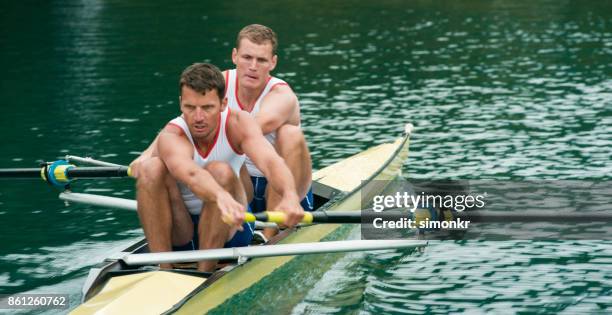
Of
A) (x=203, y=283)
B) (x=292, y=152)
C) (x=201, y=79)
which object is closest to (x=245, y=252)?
(x=203, y=283)

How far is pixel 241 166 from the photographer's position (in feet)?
31.2

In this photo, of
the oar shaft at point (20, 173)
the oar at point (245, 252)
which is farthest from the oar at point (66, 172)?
the oar at point (245, 252)

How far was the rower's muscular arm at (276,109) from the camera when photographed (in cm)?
969

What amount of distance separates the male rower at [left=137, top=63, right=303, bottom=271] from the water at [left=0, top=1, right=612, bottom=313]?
1.47 metres

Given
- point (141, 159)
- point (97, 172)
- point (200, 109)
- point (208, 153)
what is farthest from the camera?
point (97, 172)

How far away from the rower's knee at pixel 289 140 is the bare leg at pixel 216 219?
4.76 feet

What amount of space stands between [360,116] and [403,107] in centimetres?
125

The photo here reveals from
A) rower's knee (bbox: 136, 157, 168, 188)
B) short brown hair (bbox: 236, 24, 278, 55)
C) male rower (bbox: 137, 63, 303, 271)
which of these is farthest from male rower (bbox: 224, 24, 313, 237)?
rower's knee (bbox: 136, 157, 168, 188)

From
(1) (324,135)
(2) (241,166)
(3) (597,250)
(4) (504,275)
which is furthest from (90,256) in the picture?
(1) (324,135)

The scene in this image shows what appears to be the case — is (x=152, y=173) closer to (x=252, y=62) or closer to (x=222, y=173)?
(x=222, y=173)

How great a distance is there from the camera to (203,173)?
8016 mm

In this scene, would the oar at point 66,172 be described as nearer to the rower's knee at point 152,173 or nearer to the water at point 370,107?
the water at point 370,107

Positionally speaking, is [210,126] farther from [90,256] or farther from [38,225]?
[38,225]

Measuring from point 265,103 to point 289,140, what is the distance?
429 mm
